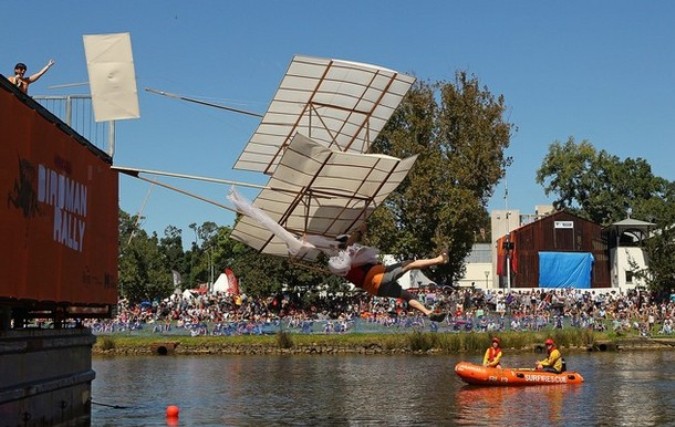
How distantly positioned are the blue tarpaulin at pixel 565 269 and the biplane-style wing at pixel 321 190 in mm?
66193

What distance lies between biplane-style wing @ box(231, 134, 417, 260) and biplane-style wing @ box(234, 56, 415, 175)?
2031 mm

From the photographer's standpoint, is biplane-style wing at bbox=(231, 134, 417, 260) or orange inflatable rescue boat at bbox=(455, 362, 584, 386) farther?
orange inflatable rescue boat at bbox=(455, 362, 584, 386)

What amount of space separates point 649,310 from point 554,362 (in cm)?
2767

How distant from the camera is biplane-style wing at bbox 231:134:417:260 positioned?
18922mm

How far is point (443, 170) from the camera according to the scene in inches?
2830

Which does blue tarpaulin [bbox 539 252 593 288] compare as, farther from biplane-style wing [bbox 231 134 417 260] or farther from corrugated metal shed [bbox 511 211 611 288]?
biplane-style wing [bbox 231 134 417 260]

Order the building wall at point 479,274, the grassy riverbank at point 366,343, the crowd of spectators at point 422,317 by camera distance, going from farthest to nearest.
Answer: the building wall at point 479,274 → the crowd of spectators at point 422,317 → the grassy riverbank at point 366,343

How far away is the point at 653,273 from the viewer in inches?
2862

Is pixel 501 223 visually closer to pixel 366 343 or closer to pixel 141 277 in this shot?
pixel 141 277

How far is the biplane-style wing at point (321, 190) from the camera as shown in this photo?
62.1 feet

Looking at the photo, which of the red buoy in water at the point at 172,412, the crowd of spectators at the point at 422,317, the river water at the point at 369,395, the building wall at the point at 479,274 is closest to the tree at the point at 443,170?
the crowd of spectators at the point at 422,317

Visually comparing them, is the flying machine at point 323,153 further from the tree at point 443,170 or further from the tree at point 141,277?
the tree at point 141,277

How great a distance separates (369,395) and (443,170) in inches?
1521

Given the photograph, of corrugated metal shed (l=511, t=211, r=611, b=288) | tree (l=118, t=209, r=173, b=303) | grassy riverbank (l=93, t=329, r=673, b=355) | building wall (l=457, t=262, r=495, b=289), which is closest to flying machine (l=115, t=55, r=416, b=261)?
grassy riverbank (l=93, t=329, r=673, b=355)
